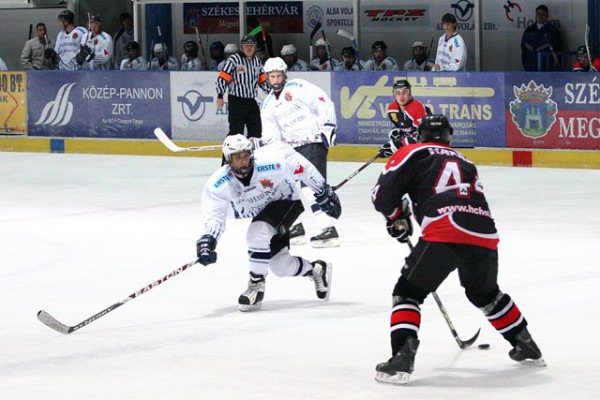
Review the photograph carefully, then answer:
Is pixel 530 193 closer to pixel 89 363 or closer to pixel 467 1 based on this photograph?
pixel 467 1

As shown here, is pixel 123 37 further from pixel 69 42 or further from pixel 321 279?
pixel 321 279

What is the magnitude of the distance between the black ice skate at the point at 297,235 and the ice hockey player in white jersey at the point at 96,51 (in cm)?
807

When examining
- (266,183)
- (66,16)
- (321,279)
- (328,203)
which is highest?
(66,16)

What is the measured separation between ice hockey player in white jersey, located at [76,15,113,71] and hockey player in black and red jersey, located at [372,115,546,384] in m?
12.2

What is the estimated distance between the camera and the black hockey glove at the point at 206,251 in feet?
22.8

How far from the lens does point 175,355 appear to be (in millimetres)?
6316

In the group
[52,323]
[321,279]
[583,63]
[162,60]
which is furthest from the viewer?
[162,60]

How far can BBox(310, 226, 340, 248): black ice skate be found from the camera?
972 centimetres


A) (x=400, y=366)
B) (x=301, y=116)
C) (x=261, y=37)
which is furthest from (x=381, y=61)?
(x=400, y=366)

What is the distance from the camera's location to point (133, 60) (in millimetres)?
17641

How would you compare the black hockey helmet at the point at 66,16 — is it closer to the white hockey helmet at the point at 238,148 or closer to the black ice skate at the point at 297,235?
the black ice skate at the point at 297,235

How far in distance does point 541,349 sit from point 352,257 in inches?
121

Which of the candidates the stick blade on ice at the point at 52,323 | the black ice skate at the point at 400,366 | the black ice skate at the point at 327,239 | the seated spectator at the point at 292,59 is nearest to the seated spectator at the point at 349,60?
the seated spectator at the point at 292,59

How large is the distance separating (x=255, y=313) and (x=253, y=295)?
0.09m
